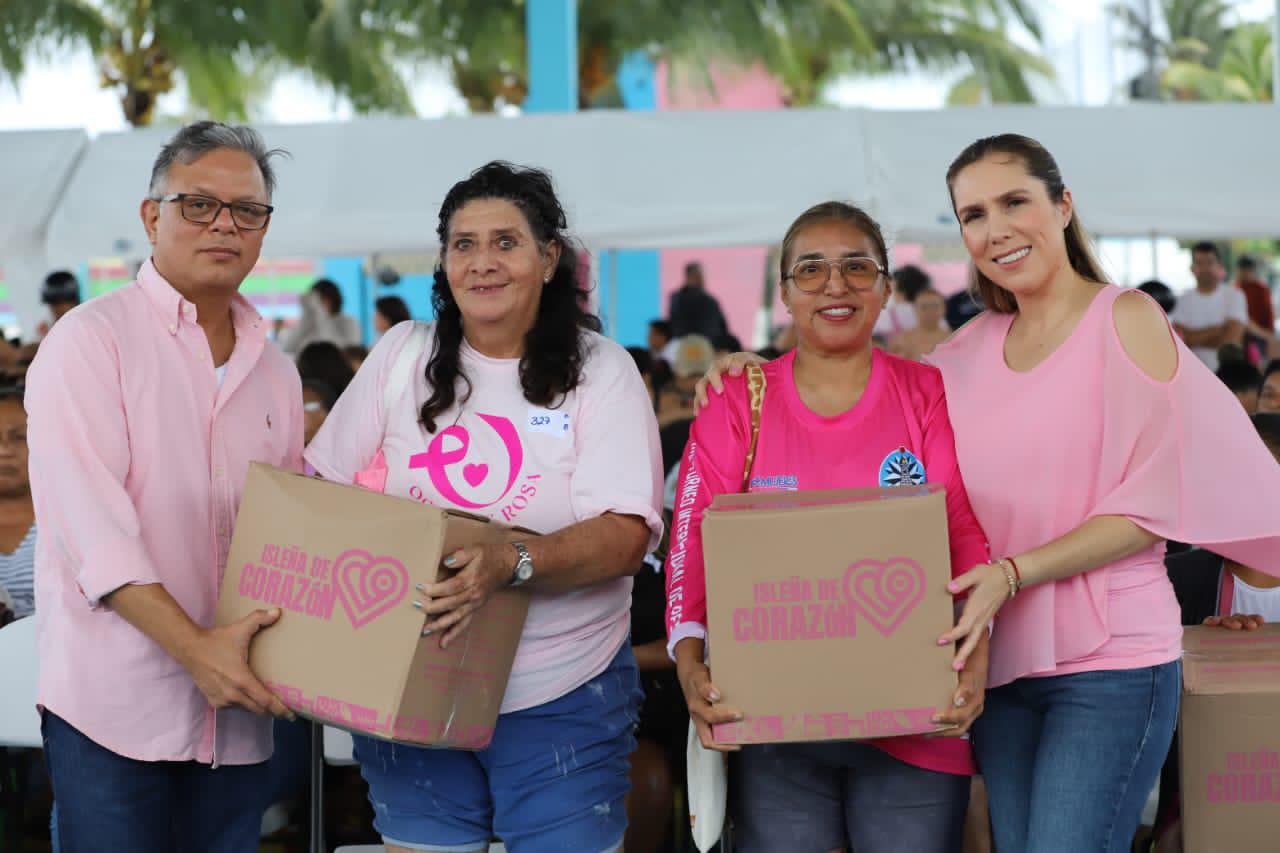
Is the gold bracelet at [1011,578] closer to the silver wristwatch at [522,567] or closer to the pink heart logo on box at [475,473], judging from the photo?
the silver wristwatch at [522,567]

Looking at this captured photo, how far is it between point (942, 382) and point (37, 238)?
8348 millimetres

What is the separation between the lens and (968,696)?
7.51ft

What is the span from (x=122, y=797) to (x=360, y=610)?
1.75ft

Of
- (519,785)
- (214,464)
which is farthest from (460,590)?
(214,464)

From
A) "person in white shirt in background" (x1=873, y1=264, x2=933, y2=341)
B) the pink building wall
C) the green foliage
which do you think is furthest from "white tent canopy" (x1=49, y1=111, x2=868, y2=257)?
the green foliage

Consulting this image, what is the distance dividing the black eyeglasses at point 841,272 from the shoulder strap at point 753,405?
175mm

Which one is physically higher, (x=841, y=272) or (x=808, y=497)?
(x=841, y=272)

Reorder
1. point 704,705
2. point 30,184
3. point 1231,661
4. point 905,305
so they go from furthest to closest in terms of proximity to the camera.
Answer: point 905,305 → point 30,184 → point 1231,661 → point 704,705

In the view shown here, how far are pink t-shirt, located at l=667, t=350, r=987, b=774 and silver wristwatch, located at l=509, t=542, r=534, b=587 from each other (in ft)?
1.00

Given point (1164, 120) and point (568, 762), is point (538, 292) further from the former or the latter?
point (1164, 120)

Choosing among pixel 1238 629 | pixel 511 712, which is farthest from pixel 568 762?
pixel 1238 629

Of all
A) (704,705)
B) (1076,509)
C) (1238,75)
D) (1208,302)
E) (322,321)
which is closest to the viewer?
(704,705)

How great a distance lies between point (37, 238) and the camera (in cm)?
950

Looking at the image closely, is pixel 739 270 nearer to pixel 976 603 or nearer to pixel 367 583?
pixel 976 603
